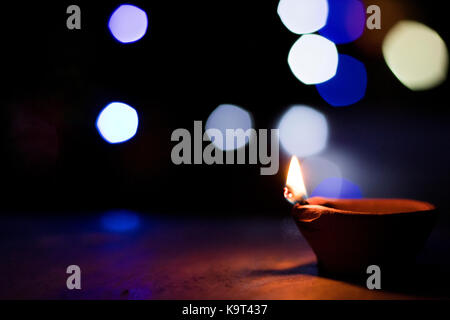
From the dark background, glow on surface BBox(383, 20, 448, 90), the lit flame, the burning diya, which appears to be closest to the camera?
the burning diya

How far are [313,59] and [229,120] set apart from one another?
5.04 ft

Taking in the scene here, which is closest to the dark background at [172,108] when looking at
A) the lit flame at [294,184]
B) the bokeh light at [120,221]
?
the bokeh light at [120,221]

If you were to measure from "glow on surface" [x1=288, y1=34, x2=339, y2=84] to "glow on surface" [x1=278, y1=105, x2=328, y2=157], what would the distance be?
0.48 m

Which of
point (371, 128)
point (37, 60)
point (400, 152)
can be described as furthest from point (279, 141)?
point (37, 60)

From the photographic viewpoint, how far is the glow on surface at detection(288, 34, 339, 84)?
5008 millimetres

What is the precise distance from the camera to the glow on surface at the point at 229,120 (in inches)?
209

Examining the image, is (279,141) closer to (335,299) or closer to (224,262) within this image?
(224,262)

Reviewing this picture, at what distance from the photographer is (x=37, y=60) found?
5.55 meters

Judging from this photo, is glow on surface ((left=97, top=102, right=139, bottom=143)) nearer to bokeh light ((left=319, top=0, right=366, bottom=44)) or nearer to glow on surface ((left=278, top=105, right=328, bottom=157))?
glow on surface ((left=278, top=105, right=328, bottom=157))

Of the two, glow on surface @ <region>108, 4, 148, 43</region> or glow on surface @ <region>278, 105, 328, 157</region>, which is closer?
glow on surface @ <region>278, 105, 328, 157</region>

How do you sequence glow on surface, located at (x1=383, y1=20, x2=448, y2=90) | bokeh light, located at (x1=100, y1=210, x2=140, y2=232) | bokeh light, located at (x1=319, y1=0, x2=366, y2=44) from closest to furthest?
bokeh light, located at (x1=100, y1=210, x2=140, y2=232)
glow on surface, located at (x1=383, y1=20, x2=448, y2=90)
bokeh light, located at (x1=319, y1=0, x2=366, y2=44)

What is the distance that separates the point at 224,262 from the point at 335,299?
1.05 metres

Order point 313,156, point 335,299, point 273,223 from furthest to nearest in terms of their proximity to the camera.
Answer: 1. point 313,156
2. point 273,223
3. point 335,299

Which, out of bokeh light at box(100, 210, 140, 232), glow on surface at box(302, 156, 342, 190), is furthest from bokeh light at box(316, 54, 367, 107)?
bokeh light at box(100, 210, 140, 232)
